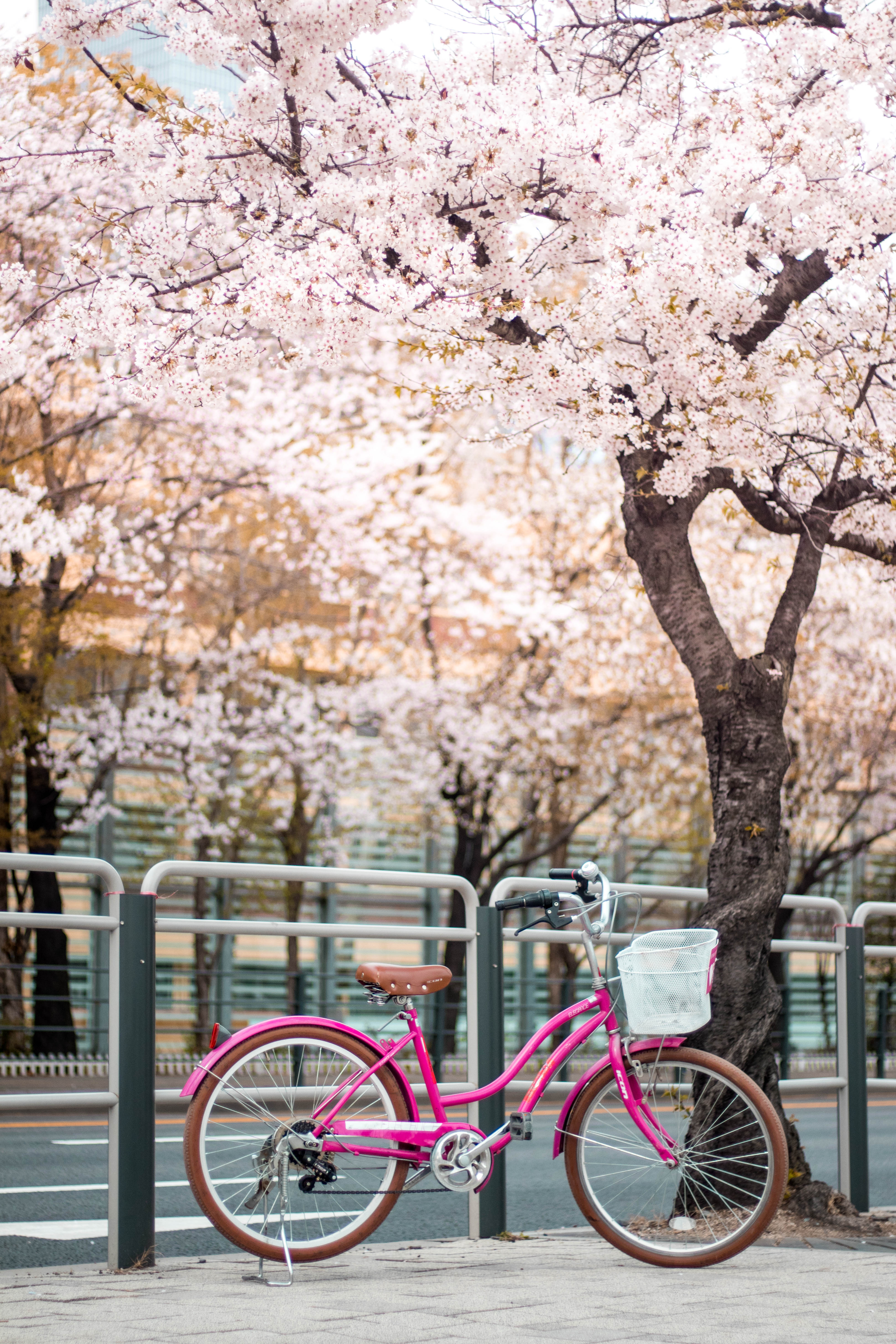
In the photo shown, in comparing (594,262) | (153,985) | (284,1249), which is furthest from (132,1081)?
(594,262)

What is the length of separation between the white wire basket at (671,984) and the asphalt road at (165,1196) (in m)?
0.97

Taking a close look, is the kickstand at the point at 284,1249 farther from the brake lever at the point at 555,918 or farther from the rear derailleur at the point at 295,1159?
the brake lever at the point at 555,918

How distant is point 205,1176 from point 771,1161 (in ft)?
6.11

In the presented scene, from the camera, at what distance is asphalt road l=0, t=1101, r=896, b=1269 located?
262 inches

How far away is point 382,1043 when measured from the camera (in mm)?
5305

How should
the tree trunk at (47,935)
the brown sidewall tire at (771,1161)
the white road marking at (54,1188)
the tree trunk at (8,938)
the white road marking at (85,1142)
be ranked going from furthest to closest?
the tree trunk at (47,935), the tree trunk at (8,938), the white road marking at (85,1142), the white road marking at (54,1188), the brown sidewall tire at (771,1161)

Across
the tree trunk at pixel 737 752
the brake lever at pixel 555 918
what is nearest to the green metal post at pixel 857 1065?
the tree trunk at pixel 737 752

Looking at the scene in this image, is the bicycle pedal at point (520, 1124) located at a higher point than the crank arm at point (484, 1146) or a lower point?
higher

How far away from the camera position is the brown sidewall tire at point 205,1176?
4953mm

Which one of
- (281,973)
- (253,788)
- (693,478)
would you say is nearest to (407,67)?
(693,478)

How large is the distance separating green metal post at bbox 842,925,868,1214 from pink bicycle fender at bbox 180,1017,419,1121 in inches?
114

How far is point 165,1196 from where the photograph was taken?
27.0 feet

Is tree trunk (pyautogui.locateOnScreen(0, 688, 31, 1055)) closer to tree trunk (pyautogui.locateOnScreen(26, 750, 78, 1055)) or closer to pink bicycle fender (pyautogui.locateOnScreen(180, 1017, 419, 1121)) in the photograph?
tree trunk (pyautogui.locateOnScreen(26, 750, 78, 1055))

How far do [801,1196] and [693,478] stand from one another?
3.21 meters
